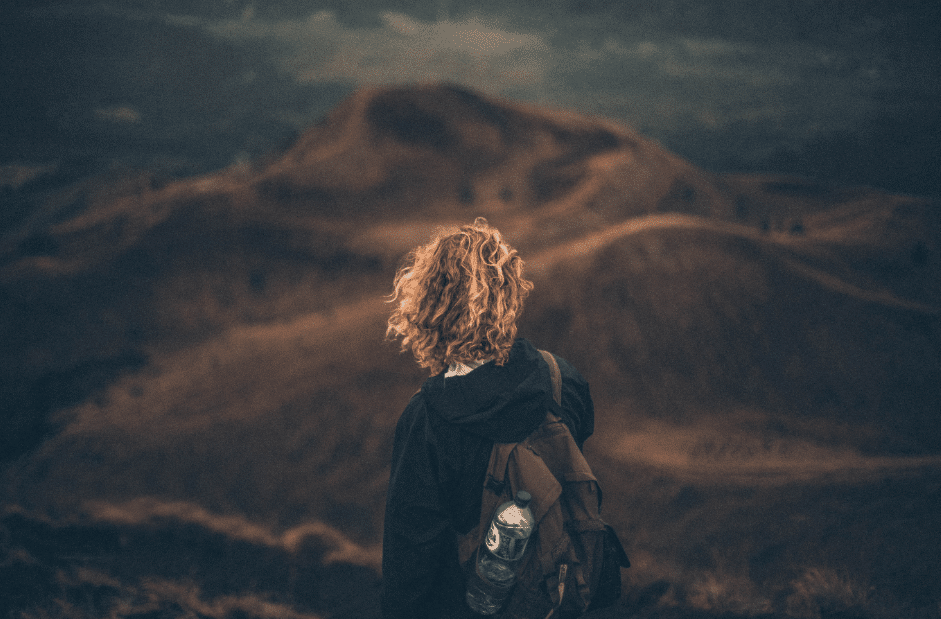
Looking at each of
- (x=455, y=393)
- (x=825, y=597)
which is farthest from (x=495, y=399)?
(x=825, y=597)

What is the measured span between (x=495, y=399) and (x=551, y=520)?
69cm

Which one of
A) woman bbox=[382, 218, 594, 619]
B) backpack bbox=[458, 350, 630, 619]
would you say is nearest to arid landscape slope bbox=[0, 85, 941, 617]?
backpack bbox=[458, 350, 630, 619]

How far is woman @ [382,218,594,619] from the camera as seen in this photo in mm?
2350

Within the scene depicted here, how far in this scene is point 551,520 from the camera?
246 cm

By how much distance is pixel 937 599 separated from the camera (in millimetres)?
5066

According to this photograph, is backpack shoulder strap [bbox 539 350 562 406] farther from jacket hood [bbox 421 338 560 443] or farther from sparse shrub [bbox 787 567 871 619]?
sparse shrub [bbox 787 567 871 619]

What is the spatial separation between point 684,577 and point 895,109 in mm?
23574

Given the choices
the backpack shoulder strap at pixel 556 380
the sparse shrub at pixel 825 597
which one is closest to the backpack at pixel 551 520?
the backpack shoulder strap at pixel 556 380

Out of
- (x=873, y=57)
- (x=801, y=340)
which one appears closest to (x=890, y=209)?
(x=801, y=340)

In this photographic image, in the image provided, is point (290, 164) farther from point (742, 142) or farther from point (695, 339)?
point (742, 142)

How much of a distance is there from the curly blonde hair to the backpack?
0.43m

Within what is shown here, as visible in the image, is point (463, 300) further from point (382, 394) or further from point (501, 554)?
point (382, 394)

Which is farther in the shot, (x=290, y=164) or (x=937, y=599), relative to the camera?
(x=290, y=164)

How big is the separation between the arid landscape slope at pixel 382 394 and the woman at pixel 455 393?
12.1 ft
